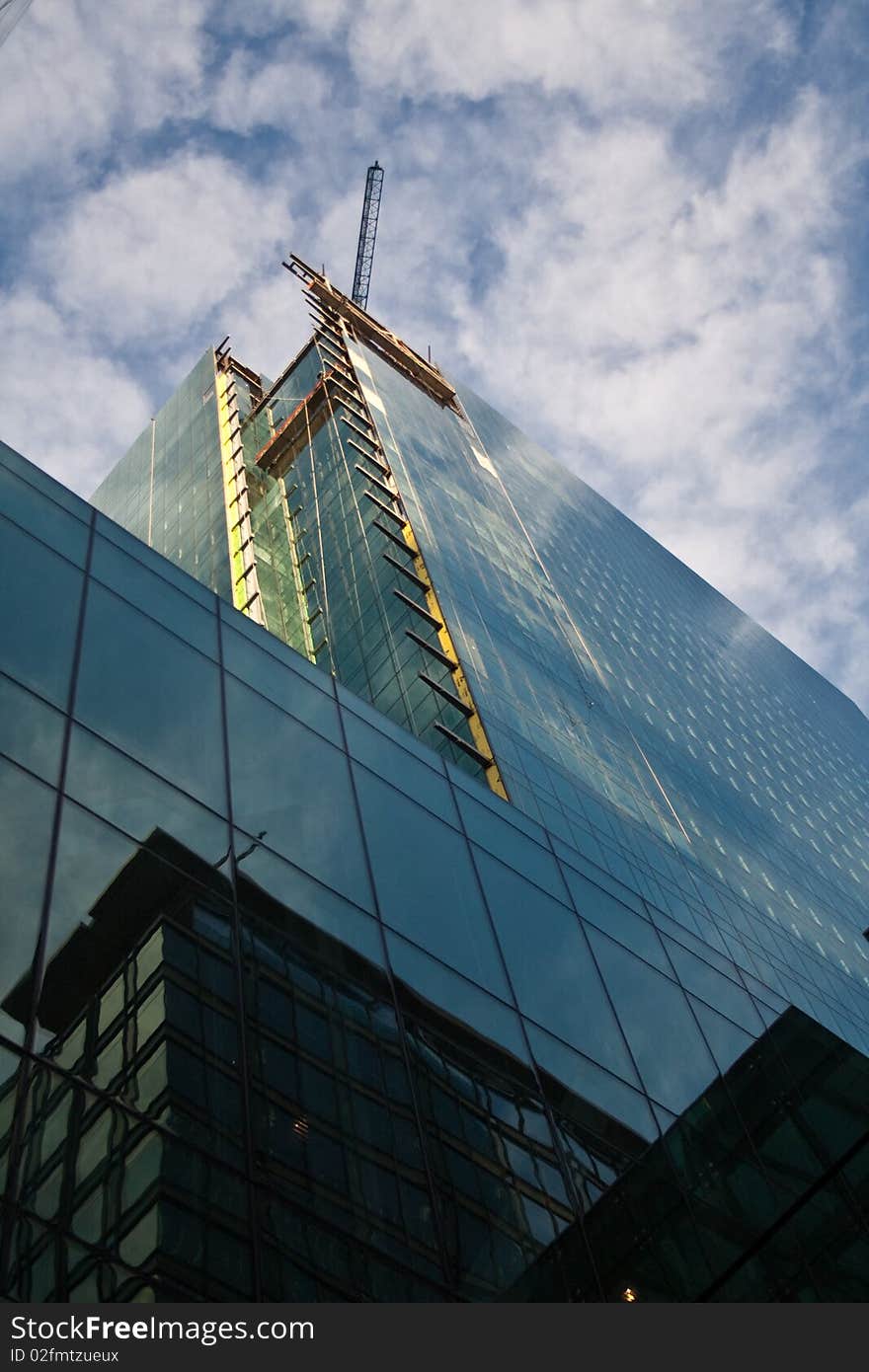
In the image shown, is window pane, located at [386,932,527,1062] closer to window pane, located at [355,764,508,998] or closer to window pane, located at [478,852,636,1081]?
window pane, located at [355,764,508,998]

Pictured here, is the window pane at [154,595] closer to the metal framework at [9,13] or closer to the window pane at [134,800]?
the window pane at [134,800]

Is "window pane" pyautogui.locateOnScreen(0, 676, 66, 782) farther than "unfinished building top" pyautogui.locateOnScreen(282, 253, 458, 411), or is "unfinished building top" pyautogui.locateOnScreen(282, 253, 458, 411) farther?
"unfinished building top" pyautogui.locateOnScreen(282, 253, 458, 411)

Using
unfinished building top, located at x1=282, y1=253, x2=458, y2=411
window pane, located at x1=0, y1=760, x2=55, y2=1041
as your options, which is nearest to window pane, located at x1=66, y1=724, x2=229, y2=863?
window pane, located at x1=0, y1=760, x2=55, y2=1041

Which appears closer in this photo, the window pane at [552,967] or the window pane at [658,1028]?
the window pane at [552,967]

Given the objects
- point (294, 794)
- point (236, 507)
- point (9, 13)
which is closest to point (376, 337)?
point (236, 507)

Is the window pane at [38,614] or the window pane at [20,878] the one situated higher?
the window pane at [38,614]

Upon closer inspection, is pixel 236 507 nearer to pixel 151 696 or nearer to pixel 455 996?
pixel 151 696

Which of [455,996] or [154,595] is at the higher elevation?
[154,595]

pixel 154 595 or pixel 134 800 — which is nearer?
pixel 134 800

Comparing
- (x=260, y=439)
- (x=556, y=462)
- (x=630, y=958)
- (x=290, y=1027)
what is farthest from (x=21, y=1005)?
(x=556, y=462)

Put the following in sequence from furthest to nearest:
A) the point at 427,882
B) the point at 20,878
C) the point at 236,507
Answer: the point at 236,507
the point at 427,882
the point at 20,878

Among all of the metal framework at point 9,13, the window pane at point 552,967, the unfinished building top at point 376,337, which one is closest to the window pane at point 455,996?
the window pane at point 552,967

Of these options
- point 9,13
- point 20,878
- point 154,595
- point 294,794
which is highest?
point 9,13

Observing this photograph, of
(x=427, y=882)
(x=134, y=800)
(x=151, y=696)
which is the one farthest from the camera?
(x=427, y=882)
